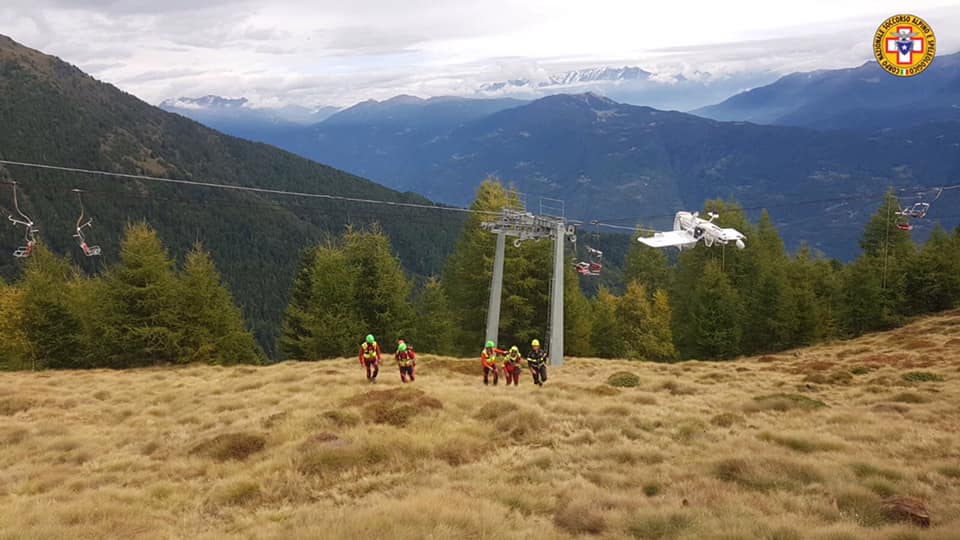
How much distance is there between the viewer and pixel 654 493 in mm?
13133

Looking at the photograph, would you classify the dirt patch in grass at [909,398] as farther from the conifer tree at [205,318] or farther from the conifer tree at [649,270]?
the conifer tree at [649,270]

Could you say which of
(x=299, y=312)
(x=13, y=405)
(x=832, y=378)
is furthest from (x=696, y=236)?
(x=13, y=405)

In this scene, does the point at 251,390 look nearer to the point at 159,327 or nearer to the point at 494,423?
the point at 494,423

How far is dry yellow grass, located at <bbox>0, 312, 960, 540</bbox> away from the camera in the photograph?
37.0ft

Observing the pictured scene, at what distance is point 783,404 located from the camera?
22.1 meters

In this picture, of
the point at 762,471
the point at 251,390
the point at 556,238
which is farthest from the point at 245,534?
the point at 556,238

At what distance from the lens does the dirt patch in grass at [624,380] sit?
93.3 ft

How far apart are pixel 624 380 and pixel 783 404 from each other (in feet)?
26.3

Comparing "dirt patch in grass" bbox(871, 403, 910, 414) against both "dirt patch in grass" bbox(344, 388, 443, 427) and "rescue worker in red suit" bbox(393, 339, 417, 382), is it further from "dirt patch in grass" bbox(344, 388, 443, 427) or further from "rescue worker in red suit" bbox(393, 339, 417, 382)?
"rescue worker in red suit" bbox(393, 339, 417, 382)

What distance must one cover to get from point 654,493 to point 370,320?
115ft

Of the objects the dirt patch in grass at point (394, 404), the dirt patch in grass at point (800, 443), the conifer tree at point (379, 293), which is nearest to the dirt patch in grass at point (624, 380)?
the dirt patch in grass at point (394, 404)

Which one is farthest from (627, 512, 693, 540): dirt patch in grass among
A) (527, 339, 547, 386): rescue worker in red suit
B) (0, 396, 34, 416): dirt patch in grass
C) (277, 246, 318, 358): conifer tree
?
(277, 246, 318, 358): conifer tree

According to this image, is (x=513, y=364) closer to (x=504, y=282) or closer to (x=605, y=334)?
(x=504, y=282)

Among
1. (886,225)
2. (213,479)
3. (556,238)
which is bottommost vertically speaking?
(213,479)
